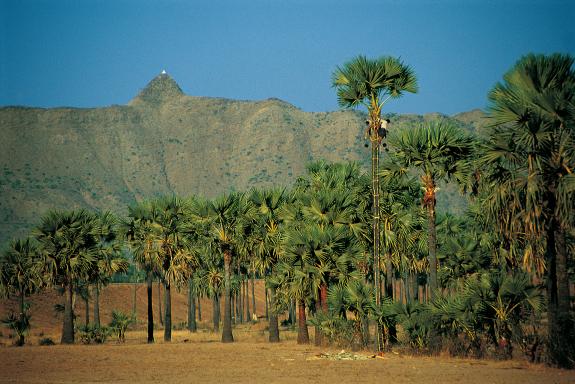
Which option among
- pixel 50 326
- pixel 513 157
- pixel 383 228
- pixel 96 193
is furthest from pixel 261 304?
pixel 513 157

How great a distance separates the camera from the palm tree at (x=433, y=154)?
32562 millimetres

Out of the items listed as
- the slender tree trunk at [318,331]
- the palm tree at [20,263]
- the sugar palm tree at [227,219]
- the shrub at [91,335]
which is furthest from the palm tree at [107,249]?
the slender tree trunk at [318,331]

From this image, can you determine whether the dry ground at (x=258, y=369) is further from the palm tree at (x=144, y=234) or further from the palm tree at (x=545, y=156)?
the palm tree at (x=144, y=234)

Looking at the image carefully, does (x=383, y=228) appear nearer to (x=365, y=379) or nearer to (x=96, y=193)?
(x=365, y=379)

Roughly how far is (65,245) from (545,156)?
32.5 metres

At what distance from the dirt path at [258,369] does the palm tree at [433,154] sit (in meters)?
6.12

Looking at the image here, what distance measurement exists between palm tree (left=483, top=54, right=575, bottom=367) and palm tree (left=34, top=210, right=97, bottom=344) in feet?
99.1

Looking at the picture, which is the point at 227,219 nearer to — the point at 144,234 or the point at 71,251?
the point at 144,234

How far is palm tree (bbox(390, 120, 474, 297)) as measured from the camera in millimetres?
32562

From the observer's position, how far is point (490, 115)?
1009 inches

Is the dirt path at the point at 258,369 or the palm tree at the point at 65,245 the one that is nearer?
the dirt path at the point at 258,369

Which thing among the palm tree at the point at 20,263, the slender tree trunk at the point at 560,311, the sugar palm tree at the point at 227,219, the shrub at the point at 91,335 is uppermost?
the sugar palm tree at the point at 227,219

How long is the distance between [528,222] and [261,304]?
331ft

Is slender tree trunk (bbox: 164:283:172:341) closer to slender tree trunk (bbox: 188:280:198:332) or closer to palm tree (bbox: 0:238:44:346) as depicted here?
palm tree (bbox: 0:238:44:346)
